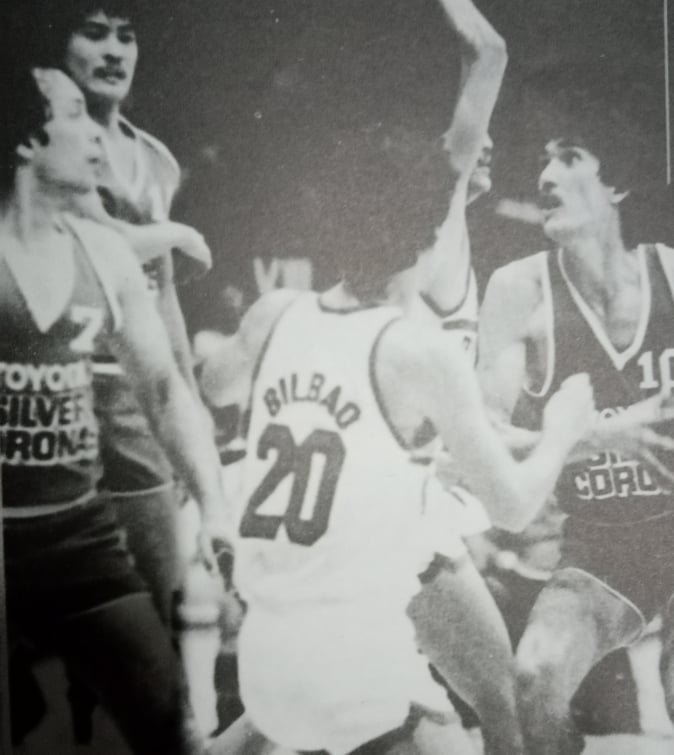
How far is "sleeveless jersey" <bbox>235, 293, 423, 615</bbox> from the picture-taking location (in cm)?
104

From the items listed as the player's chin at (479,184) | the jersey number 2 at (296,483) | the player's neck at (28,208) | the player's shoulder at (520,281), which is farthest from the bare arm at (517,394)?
the player's neck at (28,208)

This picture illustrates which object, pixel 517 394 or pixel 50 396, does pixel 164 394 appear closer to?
pixel 50 396

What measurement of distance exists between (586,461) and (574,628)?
8.6 inches

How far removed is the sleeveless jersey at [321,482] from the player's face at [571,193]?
0.24 metres

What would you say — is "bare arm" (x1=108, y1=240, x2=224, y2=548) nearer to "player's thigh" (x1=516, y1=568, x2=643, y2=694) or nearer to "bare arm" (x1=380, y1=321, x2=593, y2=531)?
"bare arm" (x1=380, y1=321, x2=593, y2=531)

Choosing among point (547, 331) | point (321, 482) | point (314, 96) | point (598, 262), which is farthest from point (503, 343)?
point (314, 96)

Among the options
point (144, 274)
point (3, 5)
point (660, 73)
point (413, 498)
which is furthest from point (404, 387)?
point (3, 5)

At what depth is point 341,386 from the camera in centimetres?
105

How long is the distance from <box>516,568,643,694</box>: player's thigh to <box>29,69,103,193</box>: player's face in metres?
0.81

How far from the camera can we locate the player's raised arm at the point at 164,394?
1.05 m

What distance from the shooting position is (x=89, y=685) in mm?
1053

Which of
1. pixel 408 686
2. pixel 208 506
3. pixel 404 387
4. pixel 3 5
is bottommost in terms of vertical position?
pixel 408 686

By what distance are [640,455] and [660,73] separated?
0.50 meters

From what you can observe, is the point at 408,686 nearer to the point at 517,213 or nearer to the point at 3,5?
the point at 517,213
